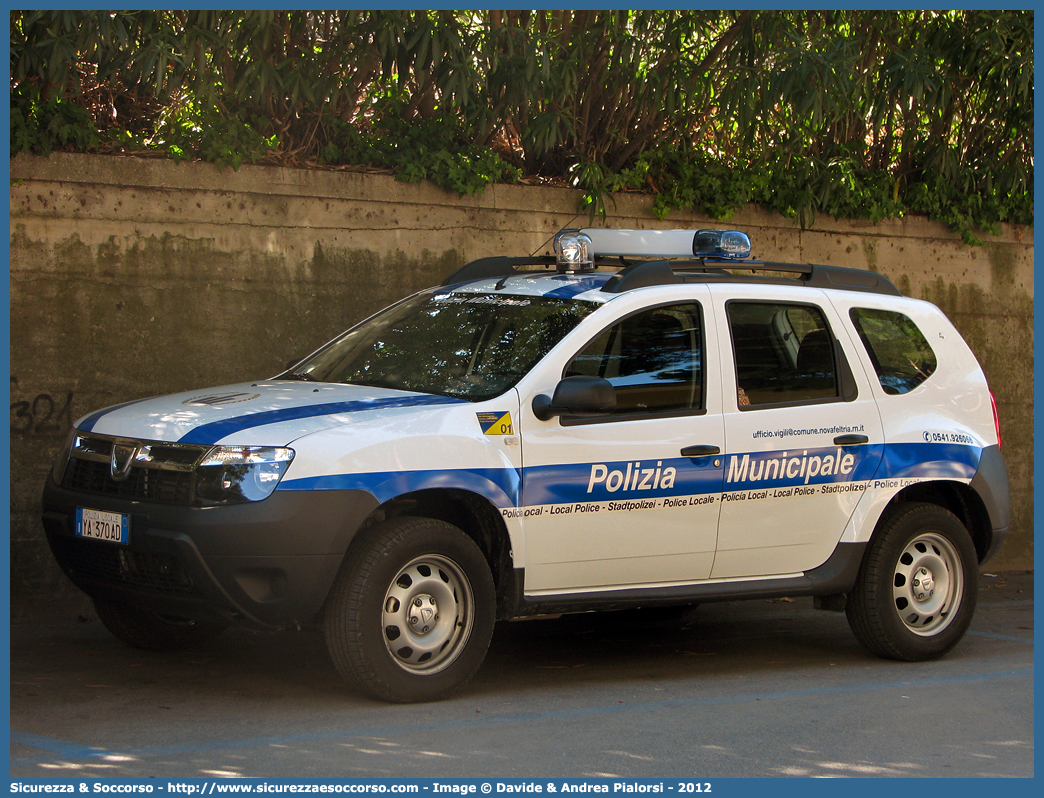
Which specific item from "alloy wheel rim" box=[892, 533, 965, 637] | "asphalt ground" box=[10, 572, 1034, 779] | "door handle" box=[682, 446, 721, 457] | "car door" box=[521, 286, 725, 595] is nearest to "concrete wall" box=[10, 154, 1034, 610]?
"asphalt ground" box=[10, 572, 1034, 779]

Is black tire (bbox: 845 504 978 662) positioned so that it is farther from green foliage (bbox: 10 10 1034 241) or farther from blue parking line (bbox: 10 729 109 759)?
blue parking line (bbox: 10 729 109 759)

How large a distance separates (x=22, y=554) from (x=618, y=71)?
552 centimetres

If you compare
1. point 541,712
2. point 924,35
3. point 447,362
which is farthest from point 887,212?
point 541,712

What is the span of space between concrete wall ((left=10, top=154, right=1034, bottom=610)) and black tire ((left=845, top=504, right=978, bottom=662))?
12.8ft

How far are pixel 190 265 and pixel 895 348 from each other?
4.52 m

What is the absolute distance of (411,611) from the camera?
5.34 m

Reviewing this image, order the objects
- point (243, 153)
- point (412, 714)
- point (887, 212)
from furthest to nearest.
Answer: point (887, 212) < point (243, 153) < point (412, 714)

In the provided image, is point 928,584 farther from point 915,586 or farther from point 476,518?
point 476,518

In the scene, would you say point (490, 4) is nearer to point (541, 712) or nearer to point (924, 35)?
point (924, 35)

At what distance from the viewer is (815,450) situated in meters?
6.32

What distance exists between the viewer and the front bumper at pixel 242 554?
496 centimetres

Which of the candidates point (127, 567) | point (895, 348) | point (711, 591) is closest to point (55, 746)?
point (127, 567)

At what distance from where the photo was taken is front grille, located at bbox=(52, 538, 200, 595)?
16.7 ft

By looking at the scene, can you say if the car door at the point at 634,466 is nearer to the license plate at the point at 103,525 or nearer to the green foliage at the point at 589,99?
the license plate at the point at 103,525
